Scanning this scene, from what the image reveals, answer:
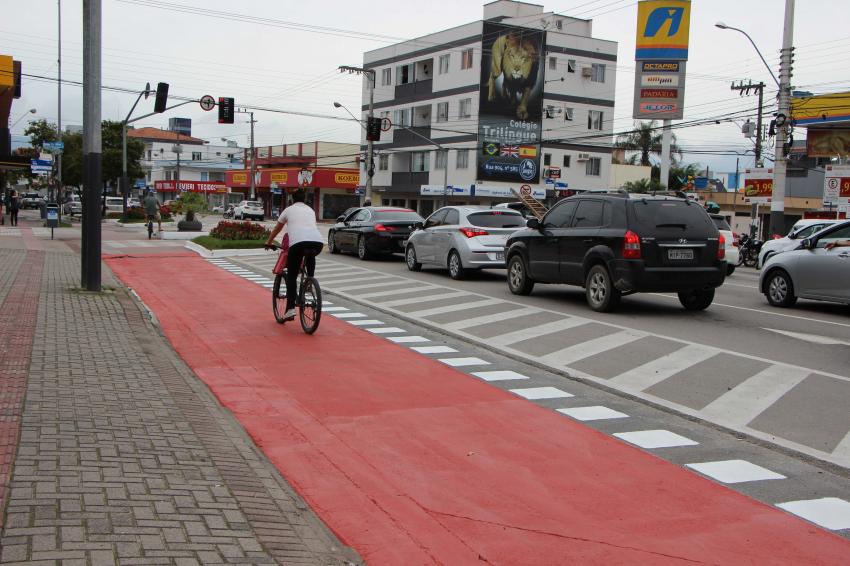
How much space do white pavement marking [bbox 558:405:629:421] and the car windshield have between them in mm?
10625

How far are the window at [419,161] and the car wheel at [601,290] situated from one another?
51013 mm

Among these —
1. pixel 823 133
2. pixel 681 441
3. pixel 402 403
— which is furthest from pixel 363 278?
pixel 823 133

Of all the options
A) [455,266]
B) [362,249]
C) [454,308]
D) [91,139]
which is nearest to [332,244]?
[362,249]

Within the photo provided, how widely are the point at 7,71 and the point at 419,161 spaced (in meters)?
34.8

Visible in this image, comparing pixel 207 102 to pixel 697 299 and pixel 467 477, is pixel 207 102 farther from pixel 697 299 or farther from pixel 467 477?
pixel 467 477

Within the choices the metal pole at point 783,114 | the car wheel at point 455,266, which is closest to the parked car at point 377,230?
the car wheel at point 455,266

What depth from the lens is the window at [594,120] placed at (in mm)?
62156

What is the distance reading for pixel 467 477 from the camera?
18.0ft

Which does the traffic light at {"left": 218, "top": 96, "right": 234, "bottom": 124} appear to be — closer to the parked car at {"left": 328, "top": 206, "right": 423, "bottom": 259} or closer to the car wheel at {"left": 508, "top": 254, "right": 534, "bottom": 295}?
the parked car at {"left": 328, "top": 206, "right": 423, "bottom": 259}

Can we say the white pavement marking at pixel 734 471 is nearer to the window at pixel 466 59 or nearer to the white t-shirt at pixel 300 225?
the white t-shirt at pixel 300 225

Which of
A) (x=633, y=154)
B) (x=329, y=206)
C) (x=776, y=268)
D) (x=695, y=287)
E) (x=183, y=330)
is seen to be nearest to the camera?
(x=183, y=330)

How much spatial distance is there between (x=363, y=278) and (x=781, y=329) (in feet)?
30.3

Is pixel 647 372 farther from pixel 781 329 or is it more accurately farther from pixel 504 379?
pixel 781 329

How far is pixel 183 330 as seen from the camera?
11.0 metres
